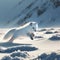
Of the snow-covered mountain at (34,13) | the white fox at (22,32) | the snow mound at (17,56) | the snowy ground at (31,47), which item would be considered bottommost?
the snow mound at (17,56)

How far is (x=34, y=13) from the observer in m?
49.2

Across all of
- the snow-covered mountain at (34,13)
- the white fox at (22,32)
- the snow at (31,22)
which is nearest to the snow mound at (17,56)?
the snow at (31,22)

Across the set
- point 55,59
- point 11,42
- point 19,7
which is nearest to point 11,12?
point 19,7

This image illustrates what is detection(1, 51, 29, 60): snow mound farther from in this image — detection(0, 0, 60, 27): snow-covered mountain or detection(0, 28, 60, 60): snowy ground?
→ detection(0, 0, 60, 27): snow-covered mountain

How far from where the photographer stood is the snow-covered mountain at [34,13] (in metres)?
45.2

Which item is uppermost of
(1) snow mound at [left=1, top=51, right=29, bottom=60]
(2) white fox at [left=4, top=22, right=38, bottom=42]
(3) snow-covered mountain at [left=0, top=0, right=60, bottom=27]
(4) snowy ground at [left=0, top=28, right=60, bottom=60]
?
(3) snow-covered mountain at [left=0, top=0, right=60, bottom=27]

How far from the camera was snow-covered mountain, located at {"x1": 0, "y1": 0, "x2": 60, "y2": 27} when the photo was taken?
148ft

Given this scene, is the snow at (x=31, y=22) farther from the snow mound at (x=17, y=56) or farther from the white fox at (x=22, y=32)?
the snow mound at (x=17, y=56)

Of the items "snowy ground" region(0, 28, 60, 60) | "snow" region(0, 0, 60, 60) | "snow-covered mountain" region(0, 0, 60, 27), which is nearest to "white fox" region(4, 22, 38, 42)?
"snow" region(0, 0, 60, 60)

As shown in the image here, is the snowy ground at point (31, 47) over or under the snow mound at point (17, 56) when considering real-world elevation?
over

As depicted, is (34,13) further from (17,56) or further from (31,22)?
(17,56)

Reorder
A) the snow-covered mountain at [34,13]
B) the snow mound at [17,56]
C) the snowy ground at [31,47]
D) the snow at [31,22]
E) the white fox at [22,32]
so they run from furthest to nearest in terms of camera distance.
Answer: the snow-covered mountain at [34,13] → the white fox at [22,32] → the snow at [31,22] → the snowy ground at [31,47] → the snow mound at [17,56]

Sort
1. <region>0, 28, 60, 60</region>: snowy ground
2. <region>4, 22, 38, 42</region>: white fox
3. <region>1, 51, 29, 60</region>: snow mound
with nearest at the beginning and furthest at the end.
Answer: <region>1, 51, 29, 60</region>: snow mound
<region>0, 28, 60, 60</region>: snowy ground
<region>4, 22, 38, 42</region>: white fox

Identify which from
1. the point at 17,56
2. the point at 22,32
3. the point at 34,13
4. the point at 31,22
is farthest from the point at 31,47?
the point at 34,13
